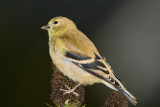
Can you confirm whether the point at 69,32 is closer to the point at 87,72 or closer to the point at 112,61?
the point at 87,72

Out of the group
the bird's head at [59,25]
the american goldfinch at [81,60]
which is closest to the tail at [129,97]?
the american goldfinch at [81,60]

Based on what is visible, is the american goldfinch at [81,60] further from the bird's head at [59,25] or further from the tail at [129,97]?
the bird's head at [59,25]

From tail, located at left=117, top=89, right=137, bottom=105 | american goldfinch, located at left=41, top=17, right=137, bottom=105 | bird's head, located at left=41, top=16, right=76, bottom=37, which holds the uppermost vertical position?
bird's head, located at left=41, top=16, right=76, bottom=37

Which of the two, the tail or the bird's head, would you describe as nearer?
the tail

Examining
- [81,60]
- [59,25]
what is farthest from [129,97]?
[59,25]

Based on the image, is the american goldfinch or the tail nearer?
the tail

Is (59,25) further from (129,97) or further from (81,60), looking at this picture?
(129,97)

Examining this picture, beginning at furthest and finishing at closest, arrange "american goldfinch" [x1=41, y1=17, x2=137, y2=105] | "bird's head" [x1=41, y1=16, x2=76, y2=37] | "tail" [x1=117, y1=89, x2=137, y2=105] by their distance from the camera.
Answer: "bird's head" [x1=41, y1=16, x2=76, y2=37]
"american goldfinch" [x1=41, y1=17, x2=137, y2=105]
"tail" [x1=117, y1=89, x2=137, y2=105]

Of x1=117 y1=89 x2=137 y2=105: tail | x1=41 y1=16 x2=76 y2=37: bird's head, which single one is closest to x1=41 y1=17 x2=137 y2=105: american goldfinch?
x1=117 y1=89 x2=137 y2=105: tail

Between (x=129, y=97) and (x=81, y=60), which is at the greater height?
(x=81, y=60)

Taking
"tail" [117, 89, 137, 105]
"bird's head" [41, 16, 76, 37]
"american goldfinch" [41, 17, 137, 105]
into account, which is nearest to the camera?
"tail" [117, 89, 137, 105]

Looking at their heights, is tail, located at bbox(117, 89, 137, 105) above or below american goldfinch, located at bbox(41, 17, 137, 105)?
below

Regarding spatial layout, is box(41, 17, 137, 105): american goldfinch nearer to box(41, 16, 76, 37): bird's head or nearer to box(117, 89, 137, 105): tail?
box(117, 89, 137, 105): tail

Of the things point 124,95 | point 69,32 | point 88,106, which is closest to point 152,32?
point 88,106
